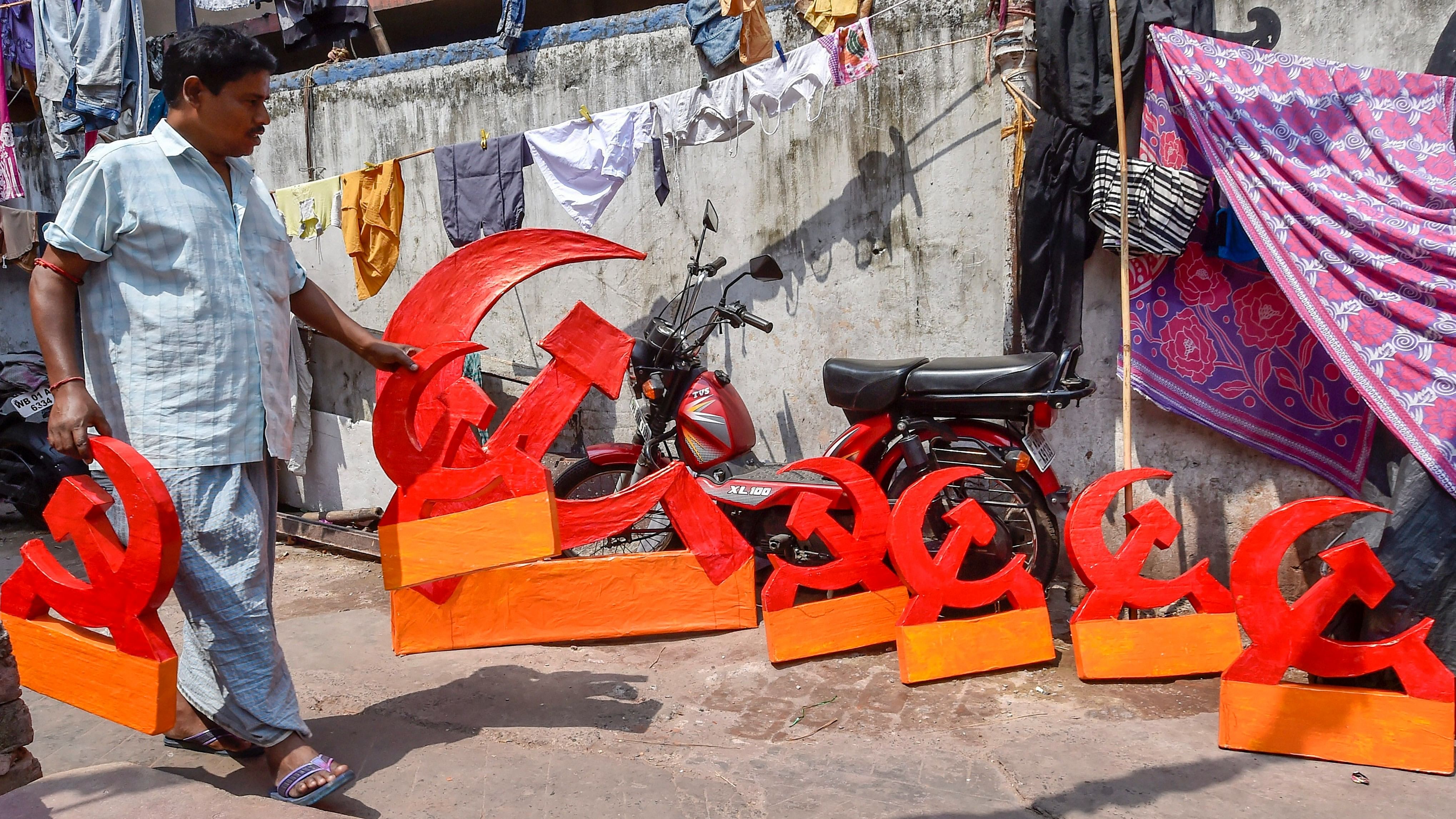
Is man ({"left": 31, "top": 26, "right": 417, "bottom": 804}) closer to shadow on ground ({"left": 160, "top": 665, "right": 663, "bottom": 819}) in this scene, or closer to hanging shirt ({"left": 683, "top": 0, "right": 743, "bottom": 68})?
shadow on ground ({"left": 160, "top": 665, "right": 663, "bottom": 819})

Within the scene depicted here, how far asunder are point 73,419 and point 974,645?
283cm

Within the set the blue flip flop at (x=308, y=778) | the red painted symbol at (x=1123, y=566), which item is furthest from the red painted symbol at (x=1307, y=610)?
the blue flip flop at (x=308, y=778)

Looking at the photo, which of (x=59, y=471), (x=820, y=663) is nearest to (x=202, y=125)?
(x=820, y=663)

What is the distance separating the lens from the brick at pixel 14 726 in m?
2.22

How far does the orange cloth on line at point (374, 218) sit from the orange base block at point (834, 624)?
3354mm

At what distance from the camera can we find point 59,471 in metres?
6.37

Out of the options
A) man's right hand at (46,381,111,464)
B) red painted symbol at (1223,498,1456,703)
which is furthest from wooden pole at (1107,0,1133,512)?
man's right hand at (46,381,111,464)

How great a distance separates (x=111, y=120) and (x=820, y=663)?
255 inches

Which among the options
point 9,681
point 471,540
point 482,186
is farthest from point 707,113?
point 9,681

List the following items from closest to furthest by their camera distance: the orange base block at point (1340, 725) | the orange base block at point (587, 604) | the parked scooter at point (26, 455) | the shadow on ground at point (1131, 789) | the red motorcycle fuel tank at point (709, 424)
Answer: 1. the shadow on ground at point (1131, 789)
2. the orange base block at point (1340, 725)
3. the orange base block at point (587, 604)
4. the red motorcycle fuel tank at point (709, 424)
5. the parked scooter at point (26, 455)

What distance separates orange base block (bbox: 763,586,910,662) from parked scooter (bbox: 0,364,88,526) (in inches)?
212

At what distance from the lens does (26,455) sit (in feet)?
21.0

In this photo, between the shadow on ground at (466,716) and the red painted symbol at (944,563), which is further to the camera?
Result: the red painted symbol at (944,563)

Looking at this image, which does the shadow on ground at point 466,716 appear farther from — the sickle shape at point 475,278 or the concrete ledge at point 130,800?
the sickle shape at point 475,278
